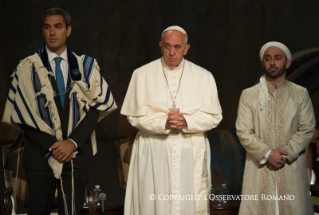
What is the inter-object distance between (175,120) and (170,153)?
36 cm

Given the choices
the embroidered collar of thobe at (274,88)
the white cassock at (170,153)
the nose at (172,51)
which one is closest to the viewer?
the white cassock at (170,153)

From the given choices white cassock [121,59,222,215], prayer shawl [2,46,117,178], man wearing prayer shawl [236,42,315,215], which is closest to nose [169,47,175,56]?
white cassock [121,59,222,215]

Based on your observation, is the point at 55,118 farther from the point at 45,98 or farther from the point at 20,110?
the point at 20,110

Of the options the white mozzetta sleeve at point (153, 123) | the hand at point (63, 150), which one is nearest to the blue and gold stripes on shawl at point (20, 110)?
the hand at point (63, 150)

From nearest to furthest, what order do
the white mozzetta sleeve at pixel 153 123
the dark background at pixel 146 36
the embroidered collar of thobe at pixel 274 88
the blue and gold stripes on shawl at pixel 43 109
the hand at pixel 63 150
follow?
the hand at pixel 63 150 < the blue and gold stripes on shawl at pixel 43 109 < the white mozzetta sleeve at pixel 153 123 < the embroidered collar of thobe at pixel 274 88 < the dark background at pixel 146 36

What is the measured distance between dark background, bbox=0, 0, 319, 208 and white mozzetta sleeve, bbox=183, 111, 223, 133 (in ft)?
6.30

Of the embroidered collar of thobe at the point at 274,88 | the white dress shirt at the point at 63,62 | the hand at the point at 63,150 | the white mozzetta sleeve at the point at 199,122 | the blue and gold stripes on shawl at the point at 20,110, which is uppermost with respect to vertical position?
the white dress shirt at the point at 63,62

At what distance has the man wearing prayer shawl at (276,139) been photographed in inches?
202

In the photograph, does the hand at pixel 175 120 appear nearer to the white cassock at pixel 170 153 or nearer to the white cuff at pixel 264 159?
the white cassock at pixel 170 153

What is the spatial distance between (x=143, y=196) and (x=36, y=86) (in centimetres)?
140

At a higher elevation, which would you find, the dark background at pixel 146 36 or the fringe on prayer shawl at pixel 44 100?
the dark background at pixel 146 36

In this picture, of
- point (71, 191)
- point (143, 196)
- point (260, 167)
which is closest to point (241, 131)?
point (260, 167)

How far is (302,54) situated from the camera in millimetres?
6980

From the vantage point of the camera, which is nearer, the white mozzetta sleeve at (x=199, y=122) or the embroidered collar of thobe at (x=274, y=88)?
the white mozzetta sleeve at (x=199, y=122)
